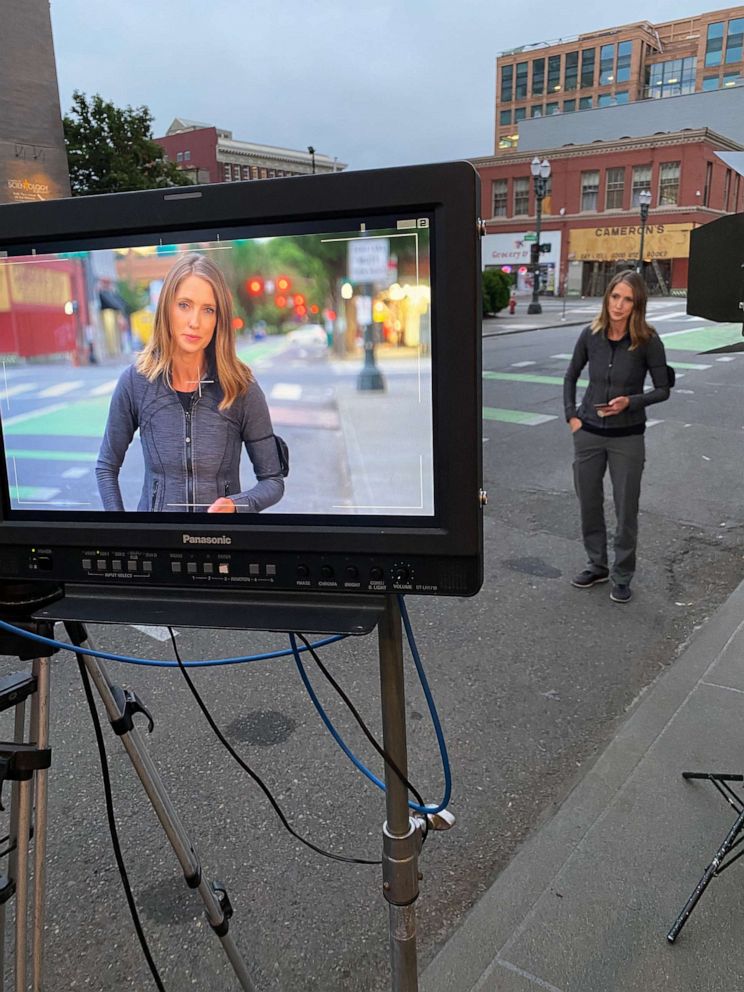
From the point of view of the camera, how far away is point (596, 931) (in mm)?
2287

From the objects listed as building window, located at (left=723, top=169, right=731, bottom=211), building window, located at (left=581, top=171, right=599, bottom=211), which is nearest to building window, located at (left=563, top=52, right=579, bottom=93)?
building window, located at (left=581, top=171, right=599, bottom=211)

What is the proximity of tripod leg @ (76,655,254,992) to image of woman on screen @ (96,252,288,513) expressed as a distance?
46 centimetres

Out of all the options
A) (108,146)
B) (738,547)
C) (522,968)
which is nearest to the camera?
(522,968)

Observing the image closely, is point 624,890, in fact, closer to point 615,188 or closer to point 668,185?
point 668,185

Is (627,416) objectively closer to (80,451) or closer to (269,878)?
(269,878)

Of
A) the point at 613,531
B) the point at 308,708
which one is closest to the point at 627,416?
the point at 613,531

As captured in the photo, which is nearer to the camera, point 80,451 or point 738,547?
point 80,451

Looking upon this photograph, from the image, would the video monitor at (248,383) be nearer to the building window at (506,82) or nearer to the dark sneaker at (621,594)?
the dark sneaker at (621,594)

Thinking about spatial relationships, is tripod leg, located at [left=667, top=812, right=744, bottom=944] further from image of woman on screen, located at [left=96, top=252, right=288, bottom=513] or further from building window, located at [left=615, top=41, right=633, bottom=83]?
building window, located at [left=615, top=41, right=633, bottom=83]

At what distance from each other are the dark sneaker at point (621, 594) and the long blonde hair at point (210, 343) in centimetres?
412

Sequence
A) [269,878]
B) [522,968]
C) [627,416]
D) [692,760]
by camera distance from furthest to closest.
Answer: [627,416]
[692,760]
[269,878]
[522,968]

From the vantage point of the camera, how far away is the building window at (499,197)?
58.5m

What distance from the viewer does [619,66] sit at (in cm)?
8419

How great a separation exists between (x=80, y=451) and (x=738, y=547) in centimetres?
570
